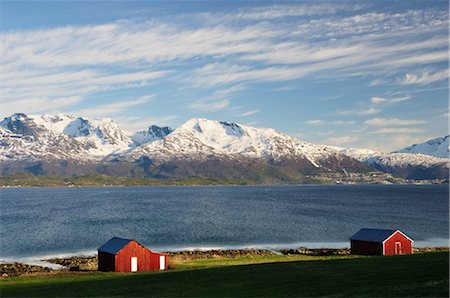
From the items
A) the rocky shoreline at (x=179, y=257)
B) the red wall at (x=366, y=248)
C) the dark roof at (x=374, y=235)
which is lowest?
the rocky shoreline at (x=179, y=257)

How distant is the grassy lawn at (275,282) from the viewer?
123 feet

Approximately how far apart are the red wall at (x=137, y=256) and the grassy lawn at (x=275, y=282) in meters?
7.97

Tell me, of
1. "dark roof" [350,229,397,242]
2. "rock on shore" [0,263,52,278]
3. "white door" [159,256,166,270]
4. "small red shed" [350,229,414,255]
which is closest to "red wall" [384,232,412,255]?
"small red shed" [350,229,414,255]

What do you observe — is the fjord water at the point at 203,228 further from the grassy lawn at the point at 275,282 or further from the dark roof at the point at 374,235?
the grassy lawn at the point at 275,282

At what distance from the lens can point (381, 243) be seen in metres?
83.5

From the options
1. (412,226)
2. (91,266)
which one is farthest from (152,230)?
(412,226)

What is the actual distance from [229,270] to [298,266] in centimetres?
734

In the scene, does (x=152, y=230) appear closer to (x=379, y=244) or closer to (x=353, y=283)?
(x=379, y=244)

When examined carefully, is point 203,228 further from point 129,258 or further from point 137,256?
point 129,258

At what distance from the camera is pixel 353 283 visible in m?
40.3

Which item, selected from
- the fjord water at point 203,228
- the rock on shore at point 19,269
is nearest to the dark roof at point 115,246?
the rock on shore at point 19,269

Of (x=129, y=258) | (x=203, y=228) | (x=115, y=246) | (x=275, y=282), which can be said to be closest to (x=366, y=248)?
(x=129, y=258)

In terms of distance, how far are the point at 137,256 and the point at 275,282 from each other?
28.4 metres

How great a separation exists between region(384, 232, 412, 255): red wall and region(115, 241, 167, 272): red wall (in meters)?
37.7
